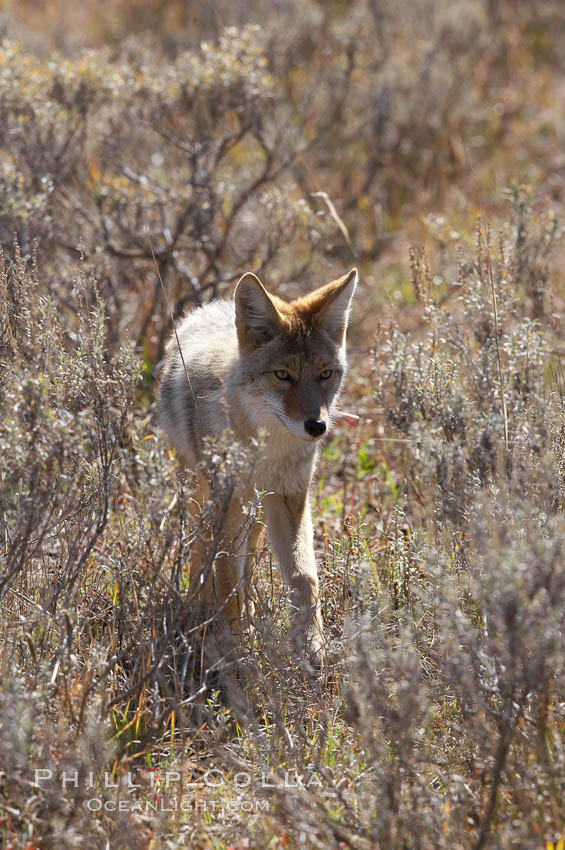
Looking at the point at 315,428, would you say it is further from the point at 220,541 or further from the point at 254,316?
the point at 220,541

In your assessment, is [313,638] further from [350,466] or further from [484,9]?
[484,9]

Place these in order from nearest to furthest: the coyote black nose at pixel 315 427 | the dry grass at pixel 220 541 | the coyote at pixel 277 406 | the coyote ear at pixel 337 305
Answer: the dry grass at pixel 220 541 → the coyote black nose at pixel 315 427 → the coyote at pixel 277 406 → the coyote ear at pixel 337 305

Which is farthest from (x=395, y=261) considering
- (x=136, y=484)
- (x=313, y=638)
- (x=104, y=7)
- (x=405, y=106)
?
(x=104, y=7)

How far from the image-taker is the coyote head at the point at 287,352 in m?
4.20

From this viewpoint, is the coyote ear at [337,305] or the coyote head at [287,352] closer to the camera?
the coyote head at [287,352]

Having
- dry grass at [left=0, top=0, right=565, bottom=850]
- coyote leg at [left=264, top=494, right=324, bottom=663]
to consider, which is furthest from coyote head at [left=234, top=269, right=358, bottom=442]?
dry grass at [left=0, top=0, right=565, bottom=850]

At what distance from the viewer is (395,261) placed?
28.7 ft

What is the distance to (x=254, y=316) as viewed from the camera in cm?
436

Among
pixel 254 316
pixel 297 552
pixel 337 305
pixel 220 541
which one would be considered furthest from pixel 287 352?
pixel 220 541

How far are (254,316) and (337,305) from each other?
449 mm

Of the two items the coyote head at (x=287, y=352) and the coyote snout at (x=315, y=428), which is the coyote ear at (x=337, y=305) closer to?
the coyote head at (x=287, y=352)

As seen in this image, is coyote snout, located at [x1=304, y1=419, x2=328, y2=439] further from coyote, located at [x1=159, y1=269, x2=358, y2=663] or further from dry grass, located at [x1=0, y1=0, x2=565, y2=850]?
dry grass, located at [x1=0, y1=0, x2=565, y2=850]

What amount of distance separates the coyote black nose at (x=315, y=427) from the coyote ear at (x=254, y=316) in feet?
1.94

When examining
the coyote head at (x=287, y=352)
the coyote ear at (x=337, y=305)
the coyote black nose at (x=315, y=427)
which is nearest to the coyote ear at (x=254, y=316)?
the coyote head at (x=287, y=352)
